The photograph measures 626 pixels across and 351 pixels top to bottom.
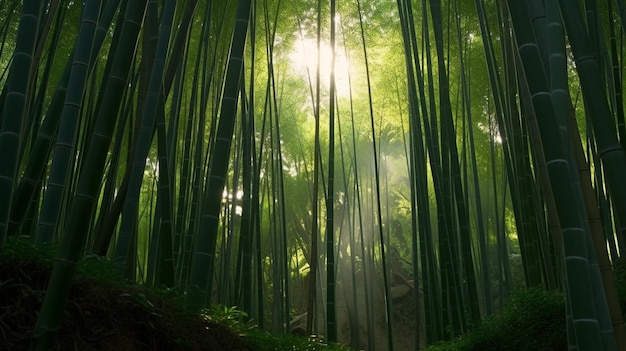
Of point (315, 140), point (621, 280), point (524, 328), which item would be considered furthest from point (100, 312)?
point (621, 280)

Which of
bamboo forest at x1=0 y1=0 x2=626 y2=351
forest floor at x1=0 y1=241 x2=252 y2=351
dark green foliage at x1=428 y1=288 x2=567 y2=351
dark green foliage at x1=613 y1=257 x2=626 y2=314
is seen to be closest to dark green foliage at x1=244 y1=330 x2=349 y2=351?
bamboo forest at x1=0 y1=0 x2=626 y2=351

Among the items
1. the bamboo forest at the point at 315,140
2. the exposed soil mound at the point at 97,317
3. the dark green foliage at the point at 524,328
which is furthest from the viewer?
the dark green foliage at the point at 524,328

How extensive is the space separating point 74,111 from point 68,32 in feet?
11.1

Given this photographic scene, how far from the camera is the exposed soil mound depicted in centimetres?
180

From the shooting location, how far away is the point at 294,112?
9.55 meters

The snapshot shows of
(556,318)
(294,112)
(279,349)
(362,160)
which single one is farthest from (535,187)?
(362,160)

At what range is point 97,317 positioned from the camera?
6.59ft

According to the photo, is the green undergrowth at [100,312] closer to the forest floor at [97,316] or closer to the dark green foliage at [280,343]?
the forest floor at [97,316]

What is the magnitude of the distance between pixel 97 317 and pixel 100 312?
2 centimetres

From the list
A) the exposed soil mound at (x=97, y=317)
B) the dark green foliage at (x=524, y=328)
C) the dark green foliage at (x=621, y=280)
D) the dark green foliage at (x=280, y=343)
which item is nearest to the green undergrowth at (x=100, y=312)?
the exposed soil mound at (x=97, y=317)

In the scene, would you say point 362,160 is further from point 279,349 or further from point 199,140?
point 279,349

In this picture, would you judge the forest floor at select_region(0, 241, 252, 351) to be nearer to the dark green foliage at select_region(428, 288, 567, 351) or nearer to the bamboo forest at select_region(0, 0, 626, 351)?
the bamboo forest at select_region(0, 0, 626, 351)

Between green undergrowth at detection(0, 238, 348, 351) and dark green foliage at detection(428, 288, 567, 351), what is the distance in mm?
1622

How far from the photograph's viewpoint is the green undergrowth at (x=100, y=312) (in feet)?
6.00
